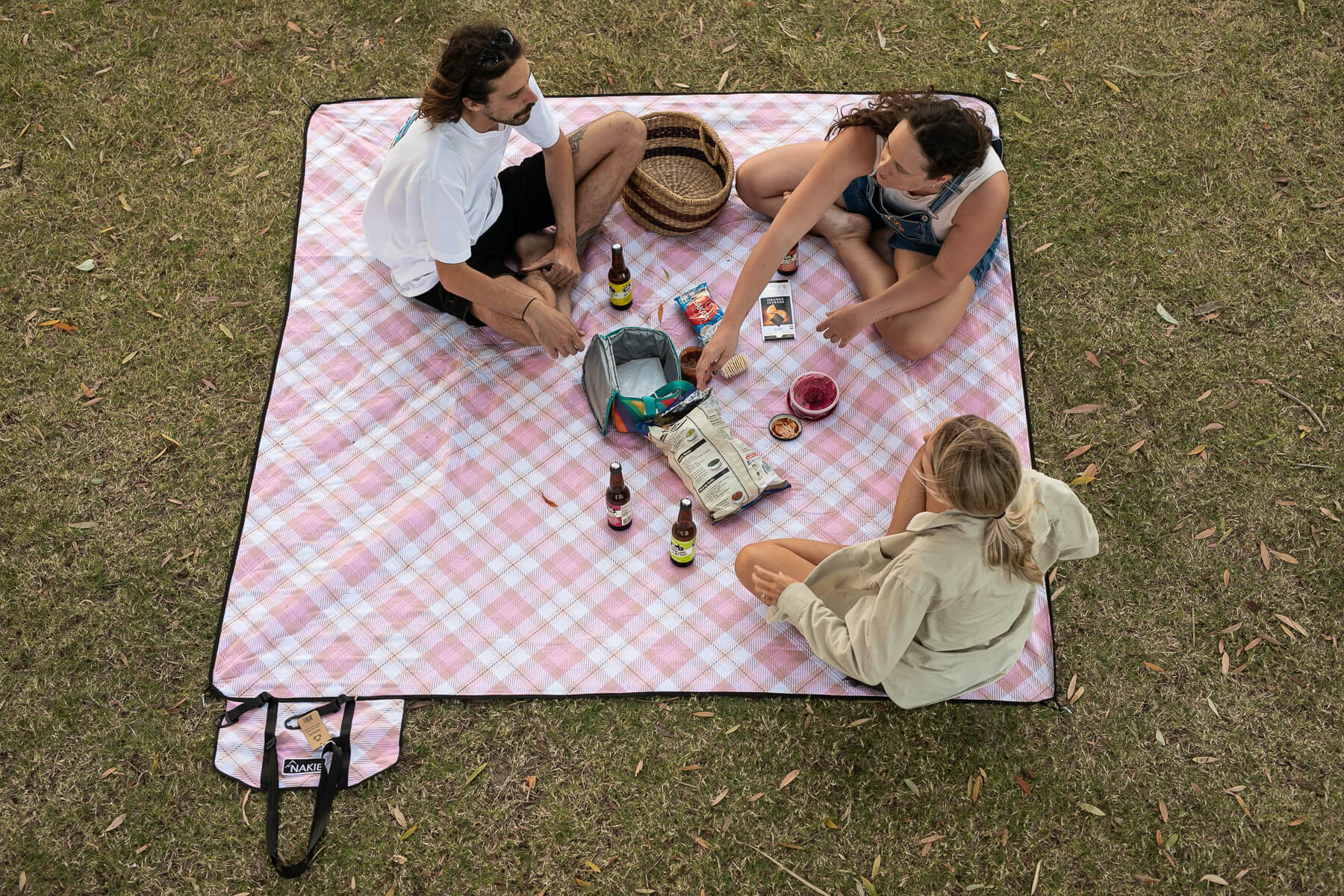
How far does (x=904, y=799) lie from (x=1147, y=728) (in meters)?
1.13

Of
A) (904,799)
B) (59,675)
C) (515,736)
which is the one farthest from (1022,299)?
(59,675)

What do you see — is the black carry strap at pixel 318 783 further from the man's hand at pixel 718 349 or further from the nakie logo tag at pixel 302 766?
the man's hand at pixel 718 349

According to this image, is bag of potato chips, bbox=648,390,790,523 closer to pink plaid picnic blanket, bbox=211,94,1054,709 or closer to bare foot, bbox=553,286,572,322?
pink plaid picnic blanket, bbox=211,94,1054,709

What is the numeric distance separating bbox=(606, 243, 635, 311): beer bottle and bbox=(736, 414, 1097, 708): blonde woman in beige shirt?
162 centimetres

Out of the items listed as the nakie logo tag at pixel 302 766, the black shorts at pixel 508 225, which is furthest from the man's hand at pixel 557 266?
the nakie logo tag at pixel 302 766

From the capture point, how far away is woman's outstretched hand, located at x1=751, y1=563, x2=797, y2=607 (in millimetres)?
3781

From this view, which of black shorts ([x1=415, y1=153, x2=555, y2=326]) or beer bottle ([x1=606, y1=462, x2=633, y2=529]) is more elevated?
black shorts ([x1=415, y1=153, x2=555, y2=326])

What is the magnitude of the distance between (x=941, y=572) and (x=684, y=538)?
131 cm

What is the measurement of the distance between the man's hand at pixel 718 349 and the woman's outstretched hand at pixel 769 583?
3.31ft

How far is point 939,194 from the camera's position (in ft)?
13.9

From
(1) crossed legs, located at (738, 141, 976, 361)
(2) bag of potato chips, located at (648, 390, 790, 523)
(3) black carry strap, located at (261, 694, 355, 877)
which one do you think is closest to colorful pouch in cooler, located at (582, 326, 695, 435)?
(2) bag of potato chips, located at (648, 390, 790, 523)

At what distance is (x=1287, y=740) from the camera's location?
4004mm

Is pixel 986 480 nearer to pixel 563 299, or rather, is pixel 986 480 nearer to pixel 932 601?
pixel 932 601

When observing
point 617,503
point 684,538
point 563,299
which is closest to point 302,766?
point 617,503
